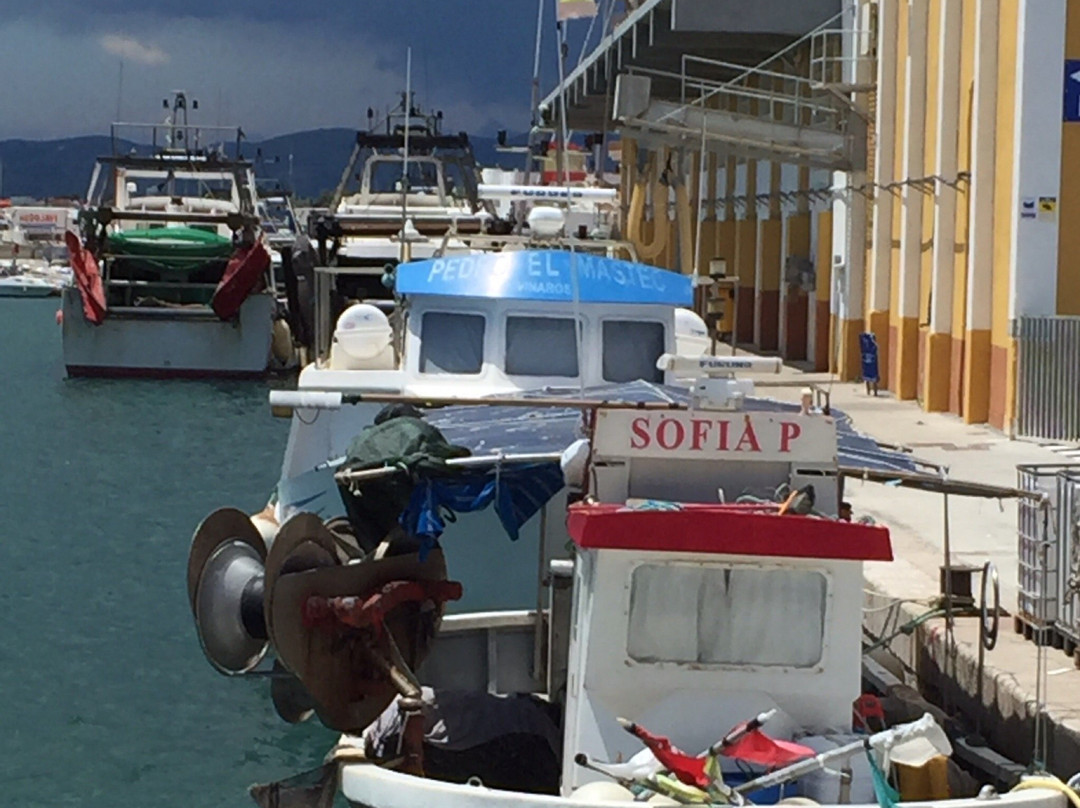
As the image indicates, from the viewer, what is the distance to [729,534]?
28.0ft

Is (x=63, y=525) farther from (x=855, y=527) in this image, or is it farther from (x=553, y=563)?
(x=855, y=527)

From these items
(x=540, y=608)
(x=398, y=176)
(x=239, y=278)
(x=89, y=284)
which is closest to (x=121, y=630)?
(x=540, y=608)

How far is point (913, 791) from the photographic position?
8.75 m

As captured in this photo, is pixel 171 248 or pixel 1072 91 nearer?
pixel 1072 91

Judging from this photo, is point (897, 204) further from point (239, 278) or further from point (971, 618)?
point (971, 618)

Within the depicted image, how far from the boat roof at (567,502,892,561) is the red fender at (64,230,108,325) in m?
30.6

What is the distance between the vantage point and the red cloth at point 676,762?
8055 mm

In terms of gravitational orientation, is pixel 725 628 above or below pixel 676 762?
above

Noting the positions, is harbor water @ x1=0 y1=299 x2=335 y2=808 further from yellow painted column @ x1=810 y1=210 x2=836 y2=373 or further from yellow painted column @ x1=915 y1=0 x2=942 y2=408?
yellow painted column @ x1=810 y1=210 x2=836 y2=373

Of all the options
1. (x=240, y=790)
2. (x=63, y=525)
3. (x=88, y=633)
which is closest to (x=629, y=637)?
(x=240, y=790)

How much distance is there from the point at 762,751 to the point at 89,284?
103ft

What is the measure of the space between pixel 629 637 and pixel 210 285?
31648mm

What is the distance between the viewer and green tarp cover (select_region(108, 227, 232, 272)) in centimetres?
3888

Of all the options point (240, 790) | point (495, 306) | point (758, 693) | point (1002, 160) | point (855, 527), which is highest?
point (1002, 160)
